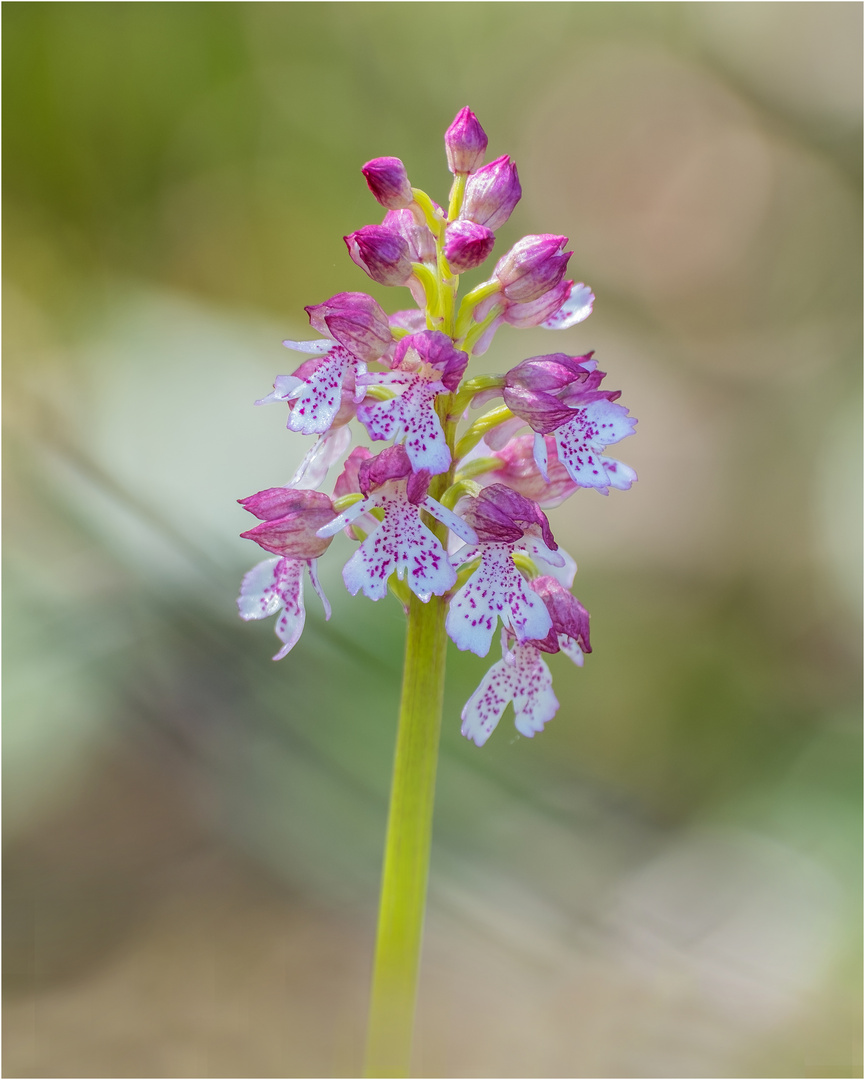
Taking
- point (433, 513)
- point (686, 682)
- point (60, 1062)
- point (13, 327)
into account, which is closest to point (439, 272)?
point (433, 513)

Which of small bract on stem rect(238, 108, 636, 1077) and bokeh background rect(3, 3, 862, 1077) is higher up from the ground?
small bract on stem rect(238, 108, 636, 1077)

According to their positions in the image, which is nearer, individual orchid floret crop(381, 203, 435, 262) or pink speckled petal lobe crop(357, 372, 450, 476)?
pink speckled petal lobe crop(357, 372, 450, 476)

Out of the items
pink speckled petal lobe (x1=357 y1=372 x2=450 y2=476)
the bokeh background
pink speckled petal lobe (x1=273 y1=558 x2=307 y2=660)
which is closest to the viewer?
pink speckled petal lobe (x1=357 y1=372 x2=450 y2=476)

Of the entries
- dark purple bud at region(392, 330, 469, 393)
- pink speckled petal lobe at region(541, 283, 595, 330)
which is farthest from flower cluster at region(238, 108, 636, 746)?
pink speckled petal lobe at region(541, 283, 595, 330)

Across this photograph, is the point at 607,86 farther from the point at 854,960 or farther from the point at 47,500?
the point at 854,960

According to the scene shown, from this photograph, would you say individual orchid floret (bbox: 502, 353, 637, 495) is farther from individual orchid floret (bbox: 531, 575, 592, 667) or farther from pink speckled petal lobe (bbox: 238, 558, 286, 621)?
pink speckled petal lobe (bbox: 238, 558, 286, 621)

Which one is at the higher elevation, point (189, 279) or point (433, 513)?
point (433, 513)

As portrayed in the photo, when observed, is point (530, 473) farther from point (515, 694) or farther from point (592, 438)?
point (515, 694)
